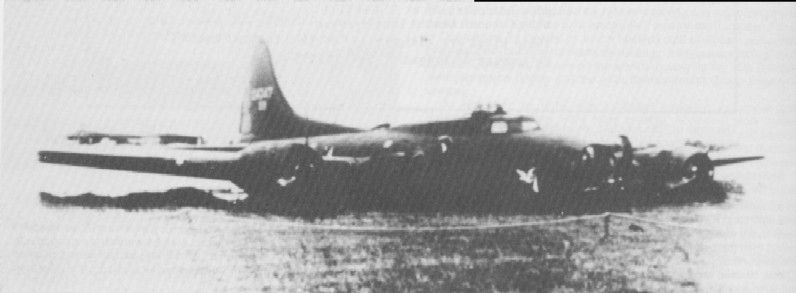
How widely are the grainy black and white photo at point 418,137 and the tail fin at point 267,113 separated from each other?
25 mm

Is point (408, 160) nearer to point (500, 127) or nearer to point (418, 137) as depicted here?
point (418, 137)

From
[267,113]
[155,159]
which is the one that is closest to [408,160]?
[267,113]

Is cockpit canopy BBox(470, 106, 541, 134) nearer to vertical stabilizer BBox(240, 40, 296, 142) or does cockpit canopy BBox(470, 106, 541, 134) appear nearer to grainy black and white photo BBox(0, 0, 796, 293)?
grainy black and white photo BBox(0, 0, 796, 293)

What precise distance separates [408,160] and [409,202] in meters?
0.17

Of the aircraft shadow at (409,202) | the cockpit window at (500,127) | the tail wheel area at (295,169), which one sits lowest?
the aircraft shadow at (409,202)

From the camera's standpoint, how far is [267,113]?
222 cm

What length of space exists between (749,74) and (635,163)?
0.54 metres

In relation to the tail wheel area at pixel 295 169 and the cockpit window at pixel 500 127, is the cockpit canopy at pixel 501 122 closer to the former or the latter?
the cockpit window at pixel 500 127

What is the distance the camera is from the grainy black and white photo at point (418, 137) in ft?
6.06

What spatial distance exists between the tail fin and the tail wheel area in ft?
0.33

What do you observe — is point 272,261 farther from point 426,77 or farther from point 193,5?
point 193,5

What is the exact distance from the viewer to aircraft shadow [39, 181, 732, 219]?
194 centimetres

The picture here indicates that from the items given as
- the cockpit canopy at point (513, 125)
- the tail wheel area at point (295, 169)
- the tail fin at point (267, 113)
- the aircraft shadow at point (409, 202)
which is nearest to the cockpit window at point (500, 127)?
the cockpit canopy at point (513, 125)

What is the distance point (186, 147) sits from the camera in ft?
6.40
